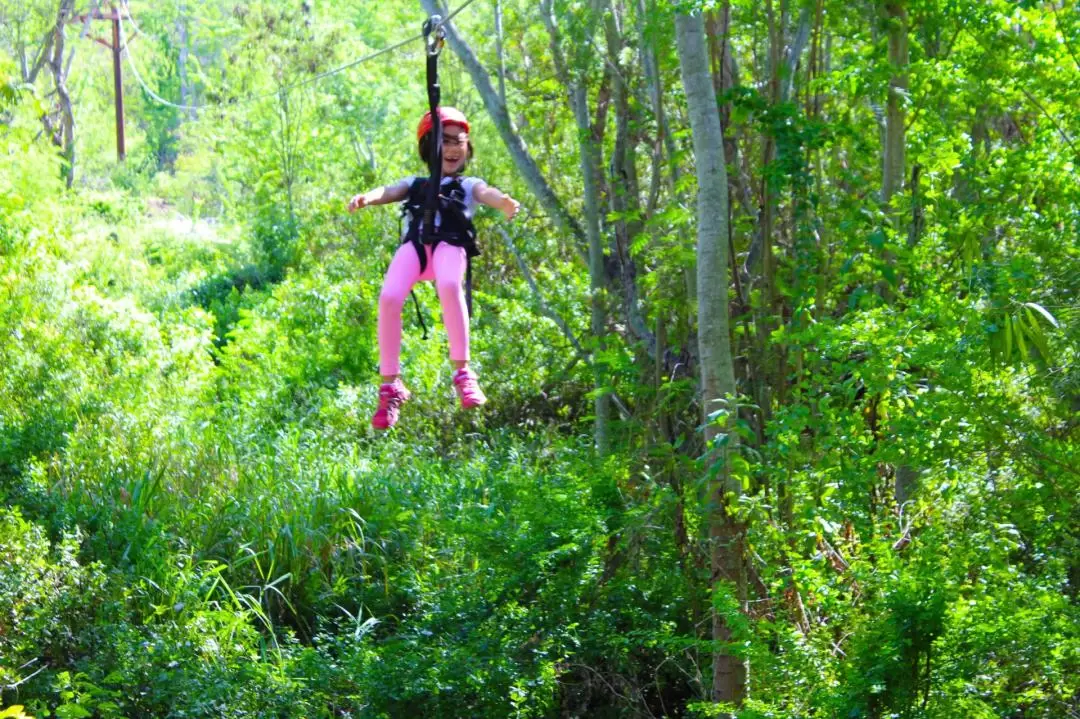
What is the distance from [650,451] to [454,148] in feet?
6.04

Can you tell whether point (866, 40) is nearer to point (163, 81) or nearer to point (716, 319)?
point (716, 319)

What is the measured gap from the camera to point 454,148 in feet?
20.0

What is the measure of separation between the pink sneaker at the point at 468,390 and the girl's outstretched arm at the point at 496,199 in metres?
0.80

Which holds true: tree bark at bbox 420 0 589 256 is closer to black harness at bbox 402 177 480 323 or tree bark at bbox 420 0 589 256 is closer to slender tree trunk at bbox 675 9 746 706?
black harness at bbox 402 177 480 323

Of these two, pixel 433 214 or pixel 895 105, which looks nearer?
pixel 433 214

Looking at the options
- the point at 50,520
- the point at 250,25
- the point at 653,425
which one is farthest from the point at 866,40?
the point at 250,25

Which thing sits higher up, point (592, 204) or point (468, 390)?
point (592, 204)

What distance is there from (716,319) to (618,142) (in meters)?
2.38

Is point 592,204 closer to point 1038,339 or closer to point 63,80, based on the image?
point 1038,339

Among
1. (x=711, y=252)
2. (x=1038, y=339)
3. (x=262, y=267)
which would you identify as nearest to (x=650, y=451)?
(x=711, y=252)

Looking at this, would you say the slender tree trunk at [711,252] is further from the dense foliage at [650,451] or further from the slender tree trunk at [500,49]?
the slender tree trunk at [500,49]

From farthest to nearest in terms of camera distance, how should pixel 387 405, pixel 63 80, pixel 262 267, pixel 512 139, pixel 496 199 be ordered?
1. pixel 63 80
2. pixel 262 267
3. pixel 512 139
4. pixel 387 405
5. pixel 496 199

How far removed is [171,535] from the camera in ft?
27.4

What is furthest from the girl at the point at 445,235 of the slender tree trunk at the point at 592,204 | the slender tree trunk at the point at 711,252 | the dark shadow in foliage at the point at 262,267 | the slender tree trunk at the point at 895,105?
the dark shadow in foliage at the point at 262,267
